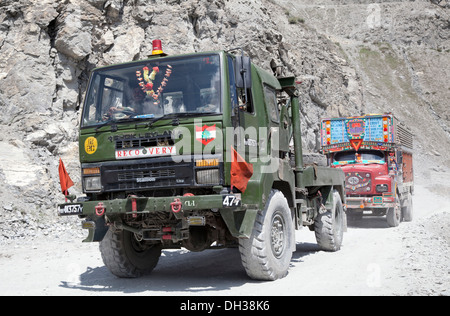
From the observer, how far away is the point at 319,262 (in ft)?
28.2

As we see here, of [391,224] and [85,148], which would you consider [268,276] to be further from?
[391,224]

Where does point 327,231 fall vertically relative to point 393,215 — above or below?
above

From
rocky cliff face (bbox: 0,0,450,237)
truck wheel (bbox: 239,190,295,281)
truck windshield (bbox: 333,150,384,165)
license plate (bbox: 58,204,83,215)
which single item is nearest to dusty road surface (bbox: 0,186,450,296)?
truck wheel (bbox: 239,190,295,281)

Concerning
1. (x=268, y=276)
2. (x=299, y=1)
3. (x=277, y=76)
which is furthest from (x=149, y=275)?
(x=299, y=1)

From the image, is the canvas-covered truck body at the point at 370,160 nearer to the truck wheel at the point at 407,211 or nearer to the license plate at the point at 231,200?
the truck wheel at the point at 407,211

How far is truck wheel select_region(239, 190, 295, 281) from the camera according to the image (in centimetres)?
655

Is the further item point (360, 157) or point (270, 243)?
point (360, 157)

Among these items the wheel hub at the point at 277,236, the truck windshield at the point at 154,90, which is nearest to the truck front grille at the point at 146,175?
the truck windshield at the point at 154,90

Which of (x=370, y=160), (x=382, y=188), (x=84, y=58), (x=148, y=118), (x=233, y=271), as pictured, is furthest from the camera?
(x=84, y=58)

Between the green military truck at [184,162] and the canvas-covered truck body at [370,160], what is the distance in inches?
339

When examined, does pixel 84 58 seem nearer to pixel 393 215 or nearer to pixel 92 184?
pixel 393 215

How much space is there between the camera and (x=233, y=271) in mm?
8008

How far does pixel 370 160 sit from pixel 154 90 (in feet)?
36.0

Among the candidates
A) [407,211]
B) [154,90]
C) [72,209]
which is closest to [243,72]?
[154,90]
